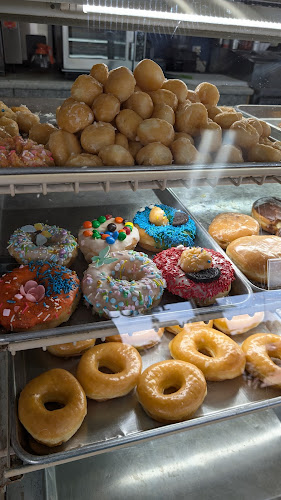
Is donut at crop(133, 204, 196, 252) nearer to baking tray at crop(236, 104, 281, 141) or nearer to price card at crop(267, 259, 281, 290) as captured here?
price card at crop(267, 259, 281, 290)

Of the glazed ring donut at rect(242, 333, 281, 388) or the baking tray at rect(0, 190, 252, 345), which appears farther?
the glazed ring donut at rect(242, 333, 281, 388)

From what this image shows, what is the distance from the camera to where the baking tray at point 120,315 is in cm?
146

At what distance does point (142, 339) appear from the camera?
2098 mm

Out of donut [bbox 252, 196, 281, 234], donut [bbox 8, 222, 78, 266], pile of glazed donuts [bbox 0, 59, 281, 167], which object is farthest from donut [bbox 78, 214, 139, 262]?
donut [bbox 252, 196, 281, 234]

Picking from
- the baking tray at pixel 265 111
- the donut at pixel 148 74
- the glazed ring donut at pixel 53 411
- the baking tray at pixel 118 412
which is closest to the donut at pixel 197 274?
the baking tray at pixel 118 412

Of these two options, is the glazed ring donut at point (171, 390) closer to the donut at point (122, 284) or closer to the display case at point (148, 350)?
the display case at point (148, 350)

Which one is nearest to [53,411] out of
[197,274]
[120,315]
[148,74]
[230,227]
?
[120,315]

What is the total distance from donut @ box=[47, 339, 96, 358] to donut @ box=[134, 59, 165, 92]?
1249mm

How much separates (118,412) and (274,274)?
1.01m

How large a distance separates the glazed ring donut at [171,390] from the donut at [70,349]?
0.34 metres

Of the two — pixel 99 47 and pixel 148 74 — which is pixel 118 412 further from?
pixel 99 47

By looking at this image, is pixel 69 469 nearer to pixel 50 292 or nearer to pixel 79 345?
pixel 79 345

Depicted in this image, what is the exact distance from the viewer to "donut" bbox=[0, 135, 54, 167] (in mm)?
1312

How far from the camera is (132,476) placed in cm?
208
